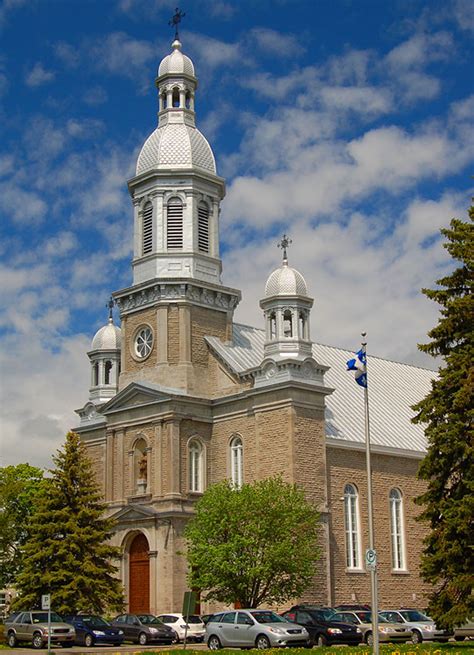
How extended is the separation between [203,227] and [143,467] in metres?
14.2

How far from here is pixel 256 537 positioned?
141ft

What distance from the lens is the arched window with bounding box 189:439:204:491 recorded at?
2047 inches

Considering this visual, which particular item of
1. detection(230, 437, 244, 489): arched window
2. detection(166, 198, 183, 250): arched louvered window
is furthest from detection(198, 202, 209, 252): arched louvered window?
detection(230, 437, 244, 489): arched window

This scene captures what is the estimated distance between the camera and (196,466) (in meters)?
52.5

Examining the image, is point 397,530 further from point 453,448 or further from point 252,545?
point 453,448

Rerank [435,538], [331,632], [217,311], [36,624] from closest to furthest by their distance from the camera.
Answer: [435,538]
[331,632]
[36,624]
[217,311]

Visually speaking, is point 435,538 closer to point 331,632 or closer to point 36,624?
point 331,632

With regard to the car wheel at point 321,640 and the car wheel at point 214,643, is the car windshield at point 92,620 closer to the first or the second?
the car wheel at point 214,643

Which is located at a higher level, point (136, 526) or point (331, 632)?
point (136, 526)

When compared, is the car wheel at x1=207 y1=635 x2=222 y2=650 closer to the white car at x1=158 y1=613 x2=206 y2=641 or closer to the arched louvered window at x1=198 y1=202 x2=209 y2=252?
the white car at x1=158 y1=613 x2=206 y2=641

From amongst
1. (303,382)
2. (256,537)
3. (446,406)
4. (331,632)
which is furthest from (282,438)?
(446,406)

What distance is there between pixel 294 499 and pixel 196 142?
78.3ft

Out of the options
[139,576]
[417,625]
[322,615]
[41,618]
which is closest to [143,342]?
[139,576]

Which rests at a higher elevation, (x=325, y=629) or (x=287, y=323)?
(x=287, y=323)
